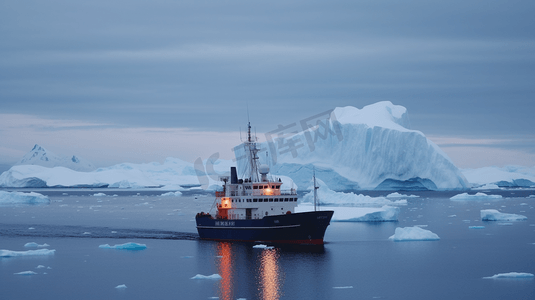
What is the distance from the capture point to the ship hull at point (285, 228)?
34594 mm

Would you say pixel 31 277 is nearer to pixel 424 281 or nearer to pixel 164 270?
pixel 164 270

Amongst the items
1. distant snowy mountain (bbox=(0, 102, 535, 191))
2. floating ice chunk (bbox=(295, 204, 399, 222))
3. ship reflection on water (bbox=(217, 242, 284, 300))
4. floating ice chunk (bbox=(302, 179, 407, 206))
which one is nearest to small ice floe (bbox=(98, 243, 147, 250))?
ship reflection on water (bbox=(217, 242, 284, 300))

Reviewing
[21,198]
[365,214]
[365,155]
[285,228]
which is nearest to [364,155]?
[365,155]

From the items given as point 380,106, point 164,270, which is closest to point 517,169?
point 380,106

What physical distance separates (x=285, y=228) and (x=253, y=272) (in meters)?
7.62

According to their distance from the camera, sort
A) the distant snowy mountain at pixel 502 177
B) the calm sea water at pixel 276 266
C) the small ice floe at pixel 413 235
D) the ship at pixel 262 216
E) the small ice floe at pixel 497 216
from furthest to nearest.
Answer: the distant snowy mountain at pixel 502 177 < the small ice floe at pixel 497 216 < the small ice floe at pixel 413 235 < the ship at pixel 262 216 < the calm sea water at pixel 276 266

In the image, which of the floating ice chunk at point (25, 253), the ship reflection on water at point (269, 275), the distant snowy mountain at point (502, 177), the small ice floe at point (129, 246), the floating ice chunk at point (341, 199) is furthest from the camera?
the distant snowy mountain at point (502, 177)

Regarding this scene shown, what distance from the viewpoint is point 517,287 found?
76.1 feet

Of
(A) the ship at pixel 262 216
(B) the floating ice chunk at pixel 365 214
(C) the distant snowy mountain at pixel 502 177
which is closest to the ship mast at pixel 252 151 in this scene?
(A) the ship at pixel 262 216

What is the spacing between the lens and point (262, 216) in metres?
36.1

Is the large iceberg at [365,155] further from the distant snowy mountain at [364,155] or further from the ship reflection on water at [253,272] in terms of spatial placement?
the ship reflection on water at [253,272]

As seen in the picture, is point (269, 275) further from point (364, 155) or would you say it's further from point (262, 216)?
point (364, 155)

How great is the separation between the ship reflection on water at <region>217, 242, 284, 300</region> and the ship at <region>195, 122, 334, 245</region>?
1.38 metres

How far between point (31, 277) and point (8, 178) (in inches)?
5882
